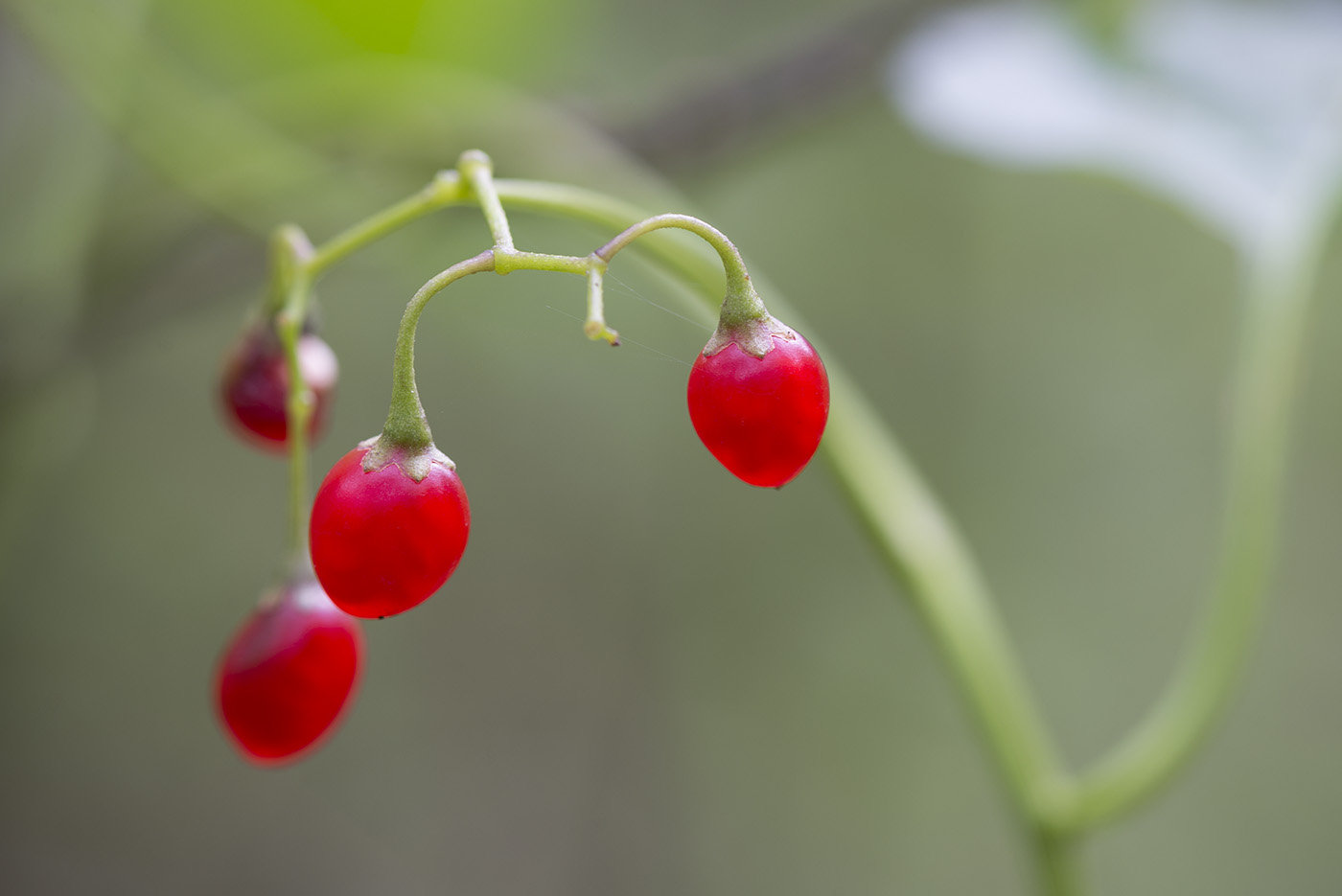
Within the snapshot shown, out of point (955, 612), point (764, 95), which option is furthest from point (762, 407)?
point (764, 95)

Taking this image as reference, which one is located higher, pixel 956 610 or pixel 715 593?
pixel 715 593

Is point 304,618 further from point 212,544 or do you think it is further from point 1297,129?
point 212,544

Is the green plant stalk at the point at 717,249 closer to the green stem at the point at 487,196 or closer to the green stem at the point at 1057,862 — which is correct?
the green stem at the point at 487,196

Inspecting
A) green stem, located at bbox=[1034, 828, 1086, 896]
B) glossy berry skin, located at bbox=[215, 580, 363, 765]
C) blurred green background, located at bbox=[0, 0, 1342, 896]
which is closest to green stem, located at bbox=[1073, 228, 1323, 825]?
green stem, located at bbox=[1034, 828, 1086, 896]

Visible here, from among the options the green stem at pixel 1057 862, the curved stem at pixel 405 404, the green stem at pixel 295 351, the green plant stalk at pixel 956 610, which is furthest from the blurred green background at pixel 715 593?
the curved stem at pixel 405 404

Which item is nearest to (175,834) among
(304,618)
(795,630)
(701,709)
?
(701,709)

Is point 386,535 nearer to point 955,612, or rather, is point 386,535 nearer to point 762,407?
A: point 762,407

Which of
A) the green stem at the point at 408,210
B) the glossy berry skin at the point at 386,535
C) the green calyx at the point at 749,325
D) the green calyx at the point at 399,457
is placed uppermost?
the green stem at the point at 408,210
